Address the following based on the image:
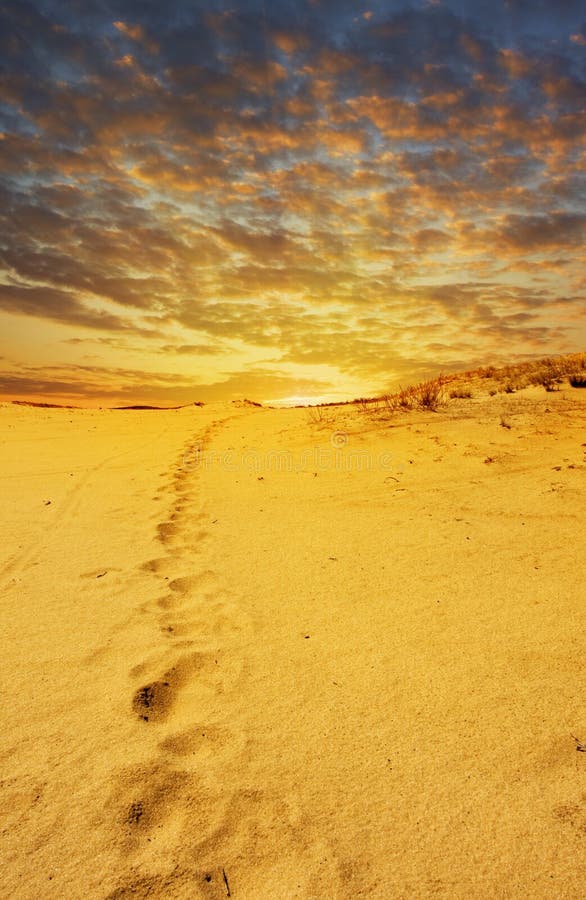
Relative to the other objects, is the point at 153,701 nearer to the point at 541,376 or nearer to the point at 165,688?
the point at 165,688

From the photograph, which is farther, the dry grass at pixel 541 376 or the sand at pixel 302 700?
the dry grass at pixel 541 376

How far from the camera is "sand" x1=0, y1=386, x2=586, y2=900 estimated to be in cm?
123

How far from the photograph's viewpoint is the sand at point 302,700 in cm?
123

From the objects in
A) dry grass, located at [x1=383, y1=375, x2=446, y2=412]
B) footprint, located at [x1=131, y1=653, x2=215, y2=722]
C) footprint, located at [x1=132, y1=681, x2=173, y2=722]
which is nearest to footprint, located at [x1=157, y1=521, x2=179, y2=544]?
footprint, located at [x1=131, y1=653, x2=215, y2=722]

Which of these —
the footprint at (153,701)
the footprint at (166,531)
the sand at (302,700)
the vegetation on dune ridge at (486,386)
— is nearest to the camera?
the sand at (302,700)

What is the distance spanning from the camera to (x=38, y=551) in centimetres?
347

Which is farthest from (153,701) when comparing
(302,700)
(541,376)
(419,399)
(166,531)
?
(541,376)

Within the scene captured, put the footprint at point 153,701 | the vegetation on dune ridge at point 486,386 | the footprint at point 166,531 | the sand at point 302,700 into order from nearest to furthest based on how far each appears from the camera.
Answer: the sand at point 302,700
the footprint at point 153,701
the footprint at point 166,531
the vegetation on dune ridge at point 486,386

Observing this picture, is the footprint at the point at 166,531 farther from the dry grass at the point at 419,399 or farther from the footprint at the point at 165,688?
the dry grass at the point at 419,399

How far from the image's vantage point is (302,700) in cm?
182

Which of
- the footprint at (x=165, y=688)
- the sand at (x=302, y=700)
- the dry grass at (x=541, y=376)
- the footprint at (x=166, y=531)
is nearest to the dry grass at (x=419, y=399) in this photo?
the dry grass at (x=541, y=376)

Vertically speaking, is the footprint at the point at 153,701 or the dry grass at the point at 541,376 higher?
the dry grass at the point at 541,376

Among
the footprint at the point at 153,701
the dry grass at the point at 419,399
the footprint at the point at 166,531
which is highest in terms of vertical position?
the dry grass at the point at 419,399

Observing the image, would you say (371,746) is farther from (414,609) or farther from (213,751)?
(414,609)
